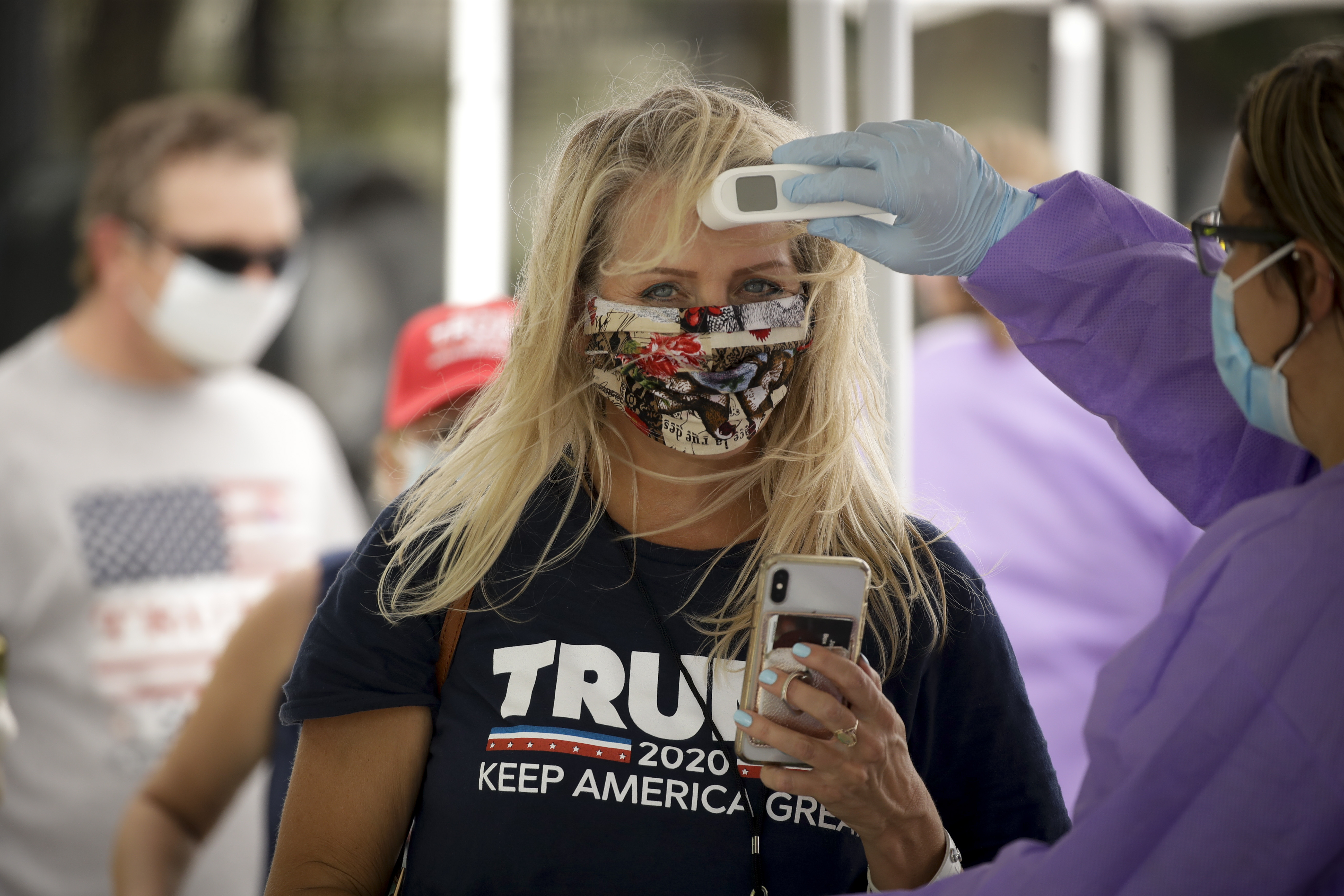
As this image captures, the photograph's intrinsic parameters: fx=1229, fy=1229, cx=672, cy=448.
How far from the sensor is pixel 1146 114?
4.83 metres

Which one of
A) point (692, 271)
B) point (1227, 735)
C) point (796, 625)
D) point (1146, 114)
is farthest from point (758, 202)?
point (1146, 114)

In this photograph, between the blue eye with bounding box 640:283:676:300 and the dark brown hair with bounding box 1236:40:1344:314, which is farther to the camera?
the blue eye with bounding box 640:283:676:300

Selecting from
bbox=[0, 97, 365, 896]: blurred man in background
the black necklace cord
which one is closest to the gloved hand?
the black necklace cord

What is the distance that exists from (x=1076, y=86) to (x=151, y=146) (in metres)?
3.24

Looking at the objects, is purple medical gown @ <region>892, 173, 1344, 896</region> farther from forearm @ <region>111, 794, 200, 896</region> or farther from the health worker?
forearm @ <region>111, 794, 200, 896</region>

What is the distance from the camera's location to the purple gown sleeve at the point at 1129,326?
62.6 inches

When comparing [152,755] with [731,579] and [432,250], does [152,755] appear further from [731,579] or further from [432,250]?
[731,579]

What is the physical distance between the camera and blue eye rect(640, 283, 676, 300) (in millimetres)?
1559

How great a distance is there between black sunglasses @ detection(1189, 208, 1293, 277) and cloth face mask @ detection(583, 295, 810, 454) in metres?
0.49

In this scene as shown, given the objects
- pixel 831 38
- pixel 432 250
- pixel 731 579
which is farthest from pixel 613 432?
pixel 432 250

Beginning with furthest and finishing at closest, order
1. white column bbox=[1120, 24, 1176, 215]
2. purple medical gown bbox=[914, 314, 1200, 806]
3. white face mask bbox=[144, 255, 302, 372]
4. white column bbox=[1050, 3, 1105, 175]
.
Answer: white column bbox=[1120, 24, 1176, 215]
white column bbox=[1050, 3, 1105, 175]
white face mask bbox=[144, 255, 302, 372]
purple medical gown bbox=[914, 314, 1200, 806]

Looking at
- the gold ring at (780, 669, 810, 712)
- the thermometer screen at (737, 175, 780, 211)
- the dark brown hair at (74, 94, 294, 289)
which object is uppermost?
the dark brown hair at (74, 94, 294, 289)

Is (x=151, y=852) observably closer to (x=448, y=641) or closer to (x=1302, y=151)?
(x=448, y=641)

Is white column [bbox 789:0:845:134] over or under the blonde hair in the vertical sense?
over
